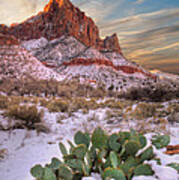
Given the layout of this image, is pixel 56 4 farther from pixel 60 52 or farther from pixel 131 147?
pixel 131 147

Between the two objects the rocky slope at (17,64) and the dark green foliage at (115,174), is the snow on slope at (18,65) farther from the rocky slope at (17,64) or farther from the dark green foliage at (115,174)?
the dark green foliage at (115,174)

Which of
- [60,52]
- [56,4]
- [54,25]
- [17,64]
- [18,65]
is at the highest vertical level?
[56,4]

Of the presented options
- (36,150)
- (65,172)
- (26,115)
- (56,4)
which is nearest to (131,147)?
(65,172)

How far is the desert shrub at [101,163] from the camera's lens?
116cm

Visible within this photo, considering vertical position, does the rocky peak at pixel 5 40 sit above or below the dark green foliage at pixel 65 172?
above

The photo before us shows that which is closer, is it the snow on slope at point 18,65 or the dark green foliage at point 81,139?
the dark green foliage at point 81,139

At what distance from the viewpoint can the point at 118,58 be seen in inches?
2261

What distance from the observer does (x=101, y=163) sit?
138cm

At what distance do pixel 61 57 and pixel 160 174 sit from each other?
164 feet

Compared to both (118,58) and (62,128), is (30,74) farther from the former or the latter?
(118,58)

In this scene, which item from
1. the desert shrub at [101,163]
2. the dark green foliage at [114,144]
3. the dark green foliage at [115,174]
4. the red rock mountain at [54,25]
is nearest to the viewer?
the dark green foliage at [115,174]

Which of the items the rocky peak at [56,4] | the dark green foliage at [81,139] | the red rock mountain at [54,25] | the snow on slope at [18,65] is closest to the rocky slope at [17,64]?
the snow on slope at [18,65]

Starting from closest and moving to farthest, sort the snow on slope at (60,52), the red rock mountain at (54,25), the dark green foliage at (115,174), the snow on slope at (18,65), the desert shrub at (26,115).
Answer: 1. the dark green foliage at (115,174)
2. the desert shrub at (26,115)
3. the snow on slope at (18,65)
4. the snow on slope at (60,52)
5. the red rock mountain at (54,25)

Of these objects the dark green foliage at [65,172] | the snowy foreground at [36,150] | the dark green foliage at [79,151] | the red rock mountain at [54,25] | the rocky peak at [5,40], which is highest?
the red rock mountain at [54,25]
